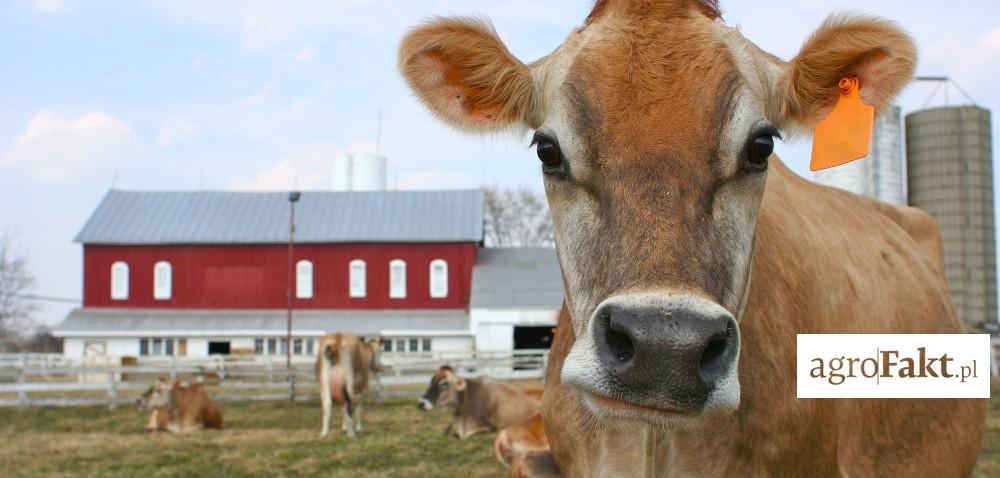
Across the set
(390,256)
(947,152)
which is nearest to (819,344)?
(947,152)

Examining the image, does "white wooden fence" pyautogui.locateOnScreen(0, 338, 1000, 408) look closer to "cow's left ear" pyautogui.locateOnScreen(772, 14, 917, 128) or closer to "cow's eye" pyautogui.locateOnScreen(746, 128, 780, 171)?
"cow's left ear" pyautogui.locateOnScreen(772, 14, 917, 128)

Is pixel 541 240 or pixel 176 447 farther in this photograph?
pixel 541 240

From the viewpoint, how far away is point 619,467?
109 inches

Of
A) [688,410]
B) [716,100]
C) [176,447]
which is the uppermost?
[716,100]

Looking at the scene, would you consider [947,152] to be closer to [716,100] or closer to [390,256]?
[716,100]

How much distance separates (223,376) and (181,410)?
43.0 ft

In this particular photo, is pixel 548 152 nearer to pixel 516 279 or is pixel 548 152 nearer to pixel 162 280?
pixel 516 279

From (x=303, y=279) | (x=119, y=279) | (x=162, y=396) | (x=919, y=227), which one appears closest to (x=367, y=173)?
(x=303, y=279)

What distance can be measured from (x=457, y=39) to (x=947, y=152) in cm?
1287

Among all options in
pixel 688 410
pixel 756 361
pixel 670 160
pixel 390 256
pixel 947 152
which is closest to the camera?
pixel 688 410

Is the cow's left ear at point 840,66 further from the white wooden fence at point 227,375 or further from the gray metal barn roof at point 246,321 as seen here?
the gray metal barn roof at point 246,321

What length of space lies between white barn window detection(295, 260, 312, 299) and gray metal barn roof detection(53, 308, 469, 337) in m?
0.90

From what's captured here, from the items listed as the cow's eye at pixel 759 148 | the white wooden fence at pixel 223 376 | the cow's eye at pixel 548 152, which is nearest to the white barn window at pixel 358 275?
the white wooden fence at pixel 223 376

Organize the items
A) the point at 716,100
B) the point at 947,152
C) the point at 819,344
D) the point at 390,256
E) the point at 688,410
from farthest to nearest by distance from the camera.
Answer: the point at 390,256
the point at 947,152
the point at 819,344
the point at 716,100
the point at 688,410
